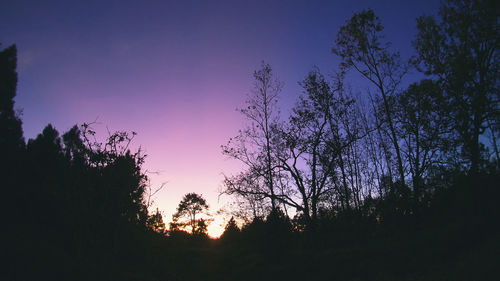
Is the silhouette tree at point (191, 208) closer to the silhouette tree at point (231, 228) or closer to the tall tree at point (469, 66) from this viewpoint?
the silhouette tree at point (231, 228)

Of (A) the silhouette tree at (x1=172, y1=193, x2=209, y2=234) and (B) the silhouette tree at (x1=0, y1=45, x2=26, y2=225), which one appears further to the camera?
(A) the silhouette tree at (x1=172, y1=193, x2=209, y2=234)

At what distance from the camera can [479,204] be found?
11.2 m

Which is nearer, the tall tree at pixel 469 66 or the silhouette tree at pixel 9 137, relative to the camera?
the tall tree at pixel 469 66

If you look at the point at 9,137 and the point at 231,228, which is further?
the point at 231,228

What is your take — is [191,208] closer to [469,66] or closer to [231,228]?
[231,228]

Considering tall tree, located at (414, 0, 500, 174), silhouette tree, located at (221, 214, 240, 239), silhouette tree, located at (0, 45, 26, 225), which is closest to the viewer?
tall tree, located at (414, 0, 500, 174)

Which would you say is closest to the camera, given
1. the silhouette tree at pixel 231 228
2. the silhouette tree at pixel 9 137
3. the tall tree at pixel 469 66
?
the tall tree at pixel 469 66

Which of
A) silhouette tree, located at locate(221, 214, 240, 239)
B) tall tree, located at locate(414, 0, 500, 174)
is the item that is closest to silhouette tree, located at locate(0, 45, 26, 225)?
silhouette tree, located at locate(221, 214, 240, 239)

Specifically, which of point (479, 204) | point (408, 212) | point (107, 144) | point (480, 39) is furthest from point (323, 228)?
point (107, 144)

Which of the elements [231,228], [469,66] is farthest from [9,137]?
[469,66]

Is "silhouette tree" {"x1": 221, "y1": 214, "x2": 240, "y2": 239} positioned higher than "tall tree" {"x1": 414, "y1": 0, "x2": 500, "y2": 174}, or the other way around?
"tall tree" {"x1": 414, "y1": 0, "x2": 500, "y2": 174}

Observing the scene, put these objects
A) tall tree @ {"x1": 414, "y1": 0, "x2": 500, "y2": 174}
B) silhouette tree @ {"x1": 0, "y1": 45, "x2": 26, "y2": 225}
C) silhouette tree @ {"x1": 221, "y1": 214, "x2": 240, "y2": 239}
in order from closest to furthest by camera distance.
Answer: tall tree @ {"x1": 414, "y1": 0, "x2": 500, "y2": 174} → silhouette tree @ {"x1": 0, "y1": 45, "x2": 26, "y2": 225} → silhouette tree @ {"x1": 221, "y1": 214, "x2": 240, "y2": 239}

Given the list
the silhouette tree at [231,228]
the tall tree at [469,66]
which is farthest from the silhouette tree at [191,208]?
the tall tree at [469,66]

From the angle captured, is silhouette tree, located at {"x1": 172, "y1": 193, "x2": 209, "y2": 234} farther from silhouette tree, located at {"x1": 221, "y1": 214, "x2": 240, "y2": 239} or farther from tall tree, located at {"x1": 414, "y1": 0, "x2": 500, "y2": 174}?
tall tree, located at {"x1": 414, "y1": 0, "x2": 500, "y2": 174}
